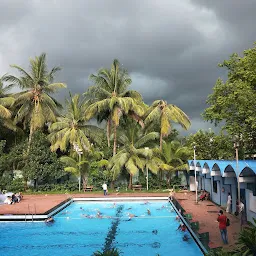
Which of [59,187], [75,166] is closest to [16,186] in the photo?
[59,187]

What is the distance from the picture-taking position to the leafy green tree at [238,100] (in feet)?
62.0

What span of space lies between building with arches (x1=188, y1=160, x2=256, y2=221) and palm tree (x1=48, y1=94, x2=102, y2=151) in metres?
11.4

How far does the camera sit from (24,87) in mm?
29844

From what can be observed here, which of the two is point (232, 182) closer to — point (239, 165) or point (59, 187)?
point (239, 165)

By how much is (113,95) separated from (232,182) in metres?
16.2

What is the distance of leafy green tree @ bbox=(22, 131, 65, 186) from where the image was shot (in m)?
28.0

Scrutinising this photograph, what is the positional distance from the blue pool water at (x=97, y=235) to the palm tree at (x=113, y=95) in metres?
11.6

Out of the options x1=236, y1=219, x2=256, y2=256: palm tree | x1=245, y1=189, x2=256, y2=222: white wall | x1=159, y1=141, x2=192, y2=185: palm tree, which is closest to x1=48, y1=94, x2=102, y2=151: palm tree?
x1=159, y1=141, x2=192, y2=185: palm tree

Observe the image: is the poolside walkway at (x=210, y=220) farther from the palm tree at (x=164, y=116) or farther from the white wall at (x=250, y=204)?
the palm tree at (x=164, y=116)

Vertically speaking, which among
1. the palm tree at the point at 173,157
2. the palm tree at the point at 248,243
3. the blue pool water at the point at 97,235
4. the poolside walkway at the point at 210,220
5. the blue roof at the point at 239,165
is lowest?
the blue pool water at the point at 97,235

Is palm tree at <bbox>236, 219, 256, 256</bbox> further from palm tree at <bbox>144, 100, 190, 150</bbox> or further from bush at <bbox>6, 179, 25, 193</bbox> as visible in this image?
bush at <bbox>6, 179, 25, 193</bbox>

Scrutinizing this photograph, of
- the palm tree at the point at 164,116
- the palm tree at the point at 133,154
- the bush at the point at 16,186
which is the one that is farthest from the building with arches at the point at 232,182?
the bush at the point at 16,186

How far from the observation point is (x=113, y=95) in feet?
97.8

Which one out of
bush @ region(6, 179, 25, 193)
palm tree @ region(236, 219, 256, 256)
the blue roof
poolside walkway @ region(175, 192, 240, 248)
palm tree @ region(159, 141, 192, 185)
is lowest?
poolside walkway @ region(175, 192, 240, 248)
